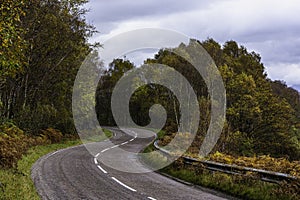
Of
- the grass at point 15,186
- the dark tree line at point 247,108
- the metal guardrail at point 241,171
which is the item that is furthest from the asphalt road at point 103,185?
the dark tree line at point 247,108

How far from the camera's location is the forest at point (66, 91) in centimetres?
2446

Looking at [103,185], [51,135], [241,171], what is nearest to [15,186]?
[103,185]

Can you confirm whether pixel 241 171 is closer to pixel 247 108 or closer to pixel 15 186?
pixel 15 186

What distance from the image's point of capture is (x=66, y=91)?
41094 millimetres

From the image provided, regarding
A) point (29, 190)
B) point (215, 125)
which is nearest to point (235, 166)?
point (29, 190)

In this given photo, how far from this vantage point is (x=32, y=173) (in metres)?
16.0

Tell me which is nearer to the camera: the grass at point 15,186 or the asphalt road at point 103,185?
the grass at point 15,186

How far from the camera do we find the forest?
24.5 meters

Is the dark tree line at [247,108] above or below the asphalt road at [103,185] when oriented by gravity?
above

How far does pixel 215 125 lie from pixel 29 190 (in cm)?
2232

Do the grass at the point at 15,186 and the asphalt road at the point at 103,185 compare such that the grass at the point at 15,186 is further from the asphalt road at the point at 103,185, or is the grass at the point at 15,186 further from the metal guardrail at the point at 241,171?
the metal guardrail at the point at 241,171

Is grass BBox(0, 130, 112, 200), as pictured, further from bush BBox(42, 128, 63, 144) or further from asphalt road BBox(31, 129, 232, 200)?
bush BBox(42, 128, 63, 144)

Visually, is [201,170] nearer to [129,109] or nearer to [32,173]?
[32,173]

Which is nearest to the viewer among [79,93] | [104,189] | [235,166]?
[104,189]
